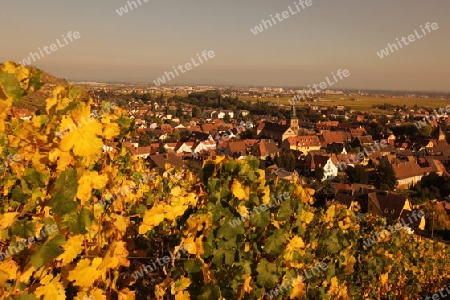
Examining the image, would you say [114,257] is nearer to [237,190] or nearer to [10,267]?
[10,267]

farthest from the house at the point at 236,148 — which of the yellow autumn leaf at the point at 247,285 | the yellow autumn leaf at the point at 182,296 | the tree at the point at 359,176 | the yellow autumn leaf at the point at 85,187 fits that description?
the yellow autumn leaf at the point at 85,187

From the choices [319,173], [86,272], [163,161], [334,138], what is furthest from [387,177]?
[86,272]

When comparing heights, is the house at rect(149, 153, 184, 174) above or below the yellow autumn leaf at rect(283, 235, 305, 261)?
below

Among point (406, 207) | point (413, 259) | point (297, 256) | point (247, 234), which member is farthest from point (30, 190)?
point (406, 207)

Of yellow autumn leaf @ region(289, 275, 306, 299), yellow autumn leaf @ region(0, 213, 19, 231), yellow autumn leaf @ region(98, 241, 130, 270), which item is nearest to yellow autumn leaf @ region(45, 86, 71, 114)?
yellow autumn leaf @ region(0, 213, 19, 231)

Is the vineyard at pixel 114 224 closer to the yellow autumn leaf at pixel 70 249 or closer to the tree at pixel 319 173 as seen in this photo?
the yellow autumn leaf at pixel 70 249

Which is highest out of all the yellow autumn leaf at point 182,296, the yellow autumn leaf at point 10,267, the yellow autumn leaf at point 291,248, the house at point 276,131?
the yellow autumn leaf at point 10,267

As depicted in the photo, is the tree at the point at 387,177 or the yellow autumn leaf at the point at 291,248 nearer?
the yellow autumn leaf at the point at 291,248

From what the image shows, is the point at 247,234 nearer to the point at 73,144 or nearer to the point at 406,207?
the point at 73,144

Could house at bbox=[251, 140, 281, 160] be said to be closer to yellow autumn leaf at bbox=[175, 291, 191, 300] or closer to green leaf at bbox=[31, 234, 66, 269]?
yellow autumn leaf at bbox=[175, 291, 191, 300]
